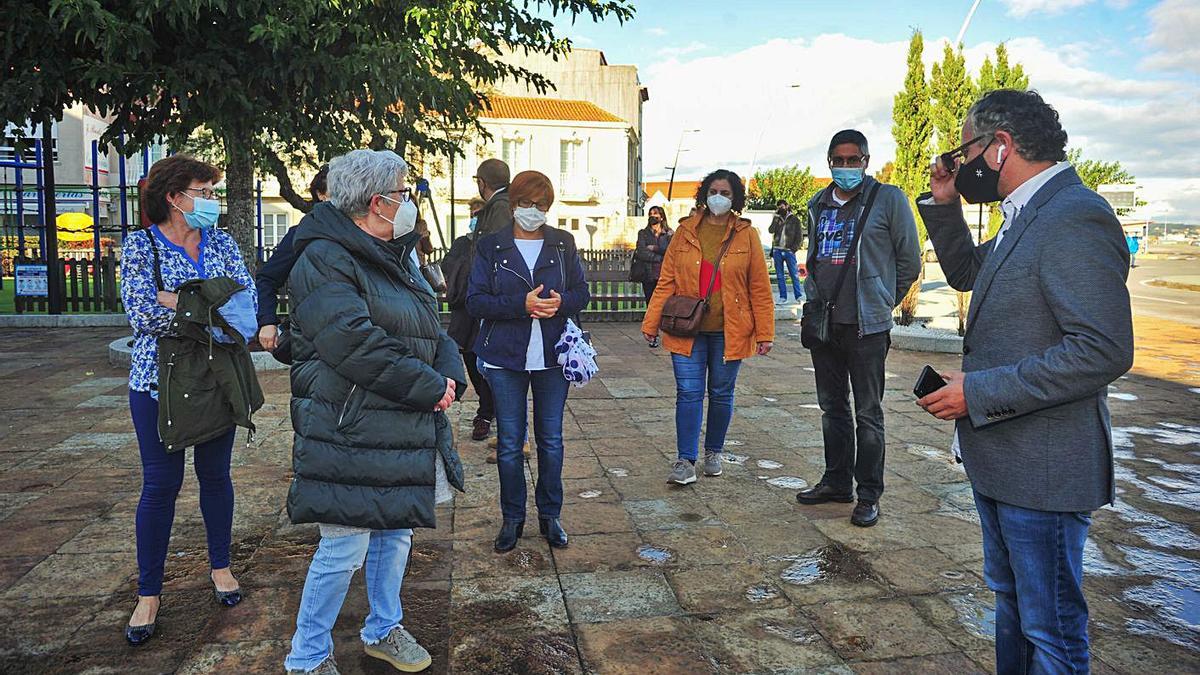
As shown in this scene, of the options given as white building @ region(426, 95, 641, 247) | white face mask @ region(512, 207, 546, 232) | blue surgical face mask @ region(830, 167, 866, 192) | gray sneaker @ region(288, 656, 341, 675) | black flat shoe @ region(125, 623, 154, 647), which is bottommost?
black flat shoe @ region(125, 623, 154, 647)

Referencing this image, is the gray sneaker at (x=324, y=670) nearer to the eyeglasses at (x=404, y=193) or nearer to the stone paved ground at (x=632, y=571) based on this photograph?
the stone paved ground at (x=632, y=571)

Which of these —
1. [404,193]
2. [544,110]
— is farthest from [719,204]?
[544,110]

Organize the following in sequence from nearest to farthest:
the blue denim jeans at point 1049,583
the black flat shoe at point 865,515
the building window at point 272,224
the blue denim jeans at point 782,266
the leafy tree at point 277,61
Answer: the blue denim jeans at point 1049,583 < the black flat shoe at point 865,515 < the leafy tree at point 277,61 < the blue denim jeans at point 782,266 < the building window at point 272,224

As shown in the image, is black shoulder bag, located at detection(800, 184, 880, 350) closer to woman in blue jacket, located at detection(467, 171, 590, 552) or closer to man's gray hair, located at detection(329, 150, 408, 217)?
woman in blue jacket, located at detection(467, 171, 590, 552)

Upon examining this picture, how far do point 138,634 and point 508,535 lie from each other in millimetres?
1652

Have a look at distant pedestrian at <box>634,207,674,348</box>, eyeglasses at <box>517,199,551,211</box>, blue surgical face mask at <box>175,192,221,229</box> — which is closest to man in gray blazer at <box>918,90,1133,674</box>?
eyeglasses at <box>517,199,551,211</box>

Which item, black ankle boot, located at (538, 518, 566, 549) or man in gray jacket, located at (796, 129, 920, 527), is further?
man in gray jacket, located at (796, 129, 920, 527)

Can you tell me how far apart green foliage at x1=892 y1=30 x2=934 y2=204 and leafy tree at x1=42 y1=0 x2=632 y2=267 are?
4.68 metres

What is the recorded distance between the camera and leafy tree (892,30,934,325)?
11.5 metres

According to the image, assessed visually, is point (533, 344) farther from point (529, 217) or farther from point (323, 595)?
point (323, 595)

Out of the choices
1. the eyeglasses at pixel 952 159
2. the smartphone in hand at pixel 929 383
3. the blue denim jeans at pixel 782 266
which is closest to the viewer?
the smartphone in hand at pixel 929 383

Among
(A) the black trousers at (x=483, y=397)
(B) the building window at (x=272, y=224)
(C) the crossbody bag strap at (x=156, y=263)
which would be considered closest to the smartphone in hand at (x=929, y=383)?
(C) the crossbody bag strap at (x=156, y=263)

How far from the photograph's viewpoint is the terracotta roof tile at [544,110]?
45.0m

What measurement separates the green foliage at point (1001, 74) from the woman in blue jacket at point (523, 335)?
9526mm
